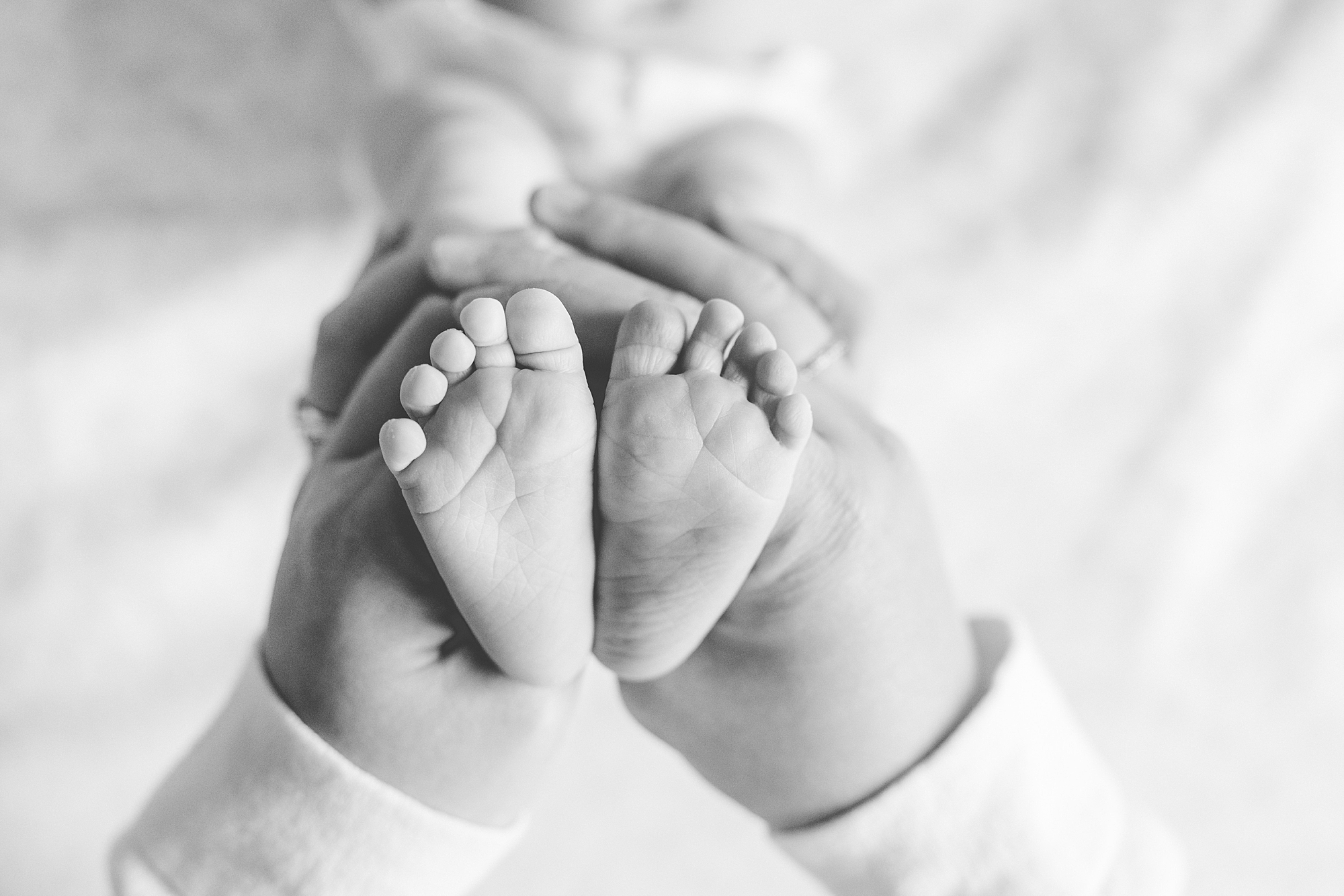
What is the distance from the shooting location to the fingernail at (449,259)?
0.63 m

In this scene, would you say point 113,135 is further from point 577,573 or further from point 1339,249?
point 1339,249

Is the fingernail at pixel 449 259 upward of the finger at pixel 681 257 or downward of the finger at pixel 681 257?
downward

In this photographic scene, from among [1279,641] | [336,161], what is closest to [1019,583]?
[1279,641]

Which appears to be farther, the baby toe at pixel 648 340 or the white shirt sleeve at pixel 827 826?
the white shirt sleeve at pixel 827 826

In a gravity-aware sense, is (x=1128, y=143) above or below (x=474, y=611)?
above

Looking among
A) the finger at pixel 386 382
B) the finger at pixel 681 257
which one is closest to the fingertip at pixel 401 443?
the finger at pixel 386 382

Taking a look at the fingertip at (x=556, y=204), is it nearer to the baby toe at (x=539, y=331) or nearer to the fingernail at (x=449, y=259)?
the fingernail at (x=449, y=259)

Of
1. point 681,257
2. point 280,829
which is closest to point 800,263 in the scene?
point 681,257

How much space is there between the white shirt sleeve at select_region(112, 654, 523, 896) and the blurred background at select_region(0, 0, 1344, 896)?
1.18 feet

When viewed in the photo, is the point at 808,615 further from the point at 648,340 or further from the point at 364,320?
the point at 364,320

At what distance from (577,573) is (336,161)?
0.69 meters

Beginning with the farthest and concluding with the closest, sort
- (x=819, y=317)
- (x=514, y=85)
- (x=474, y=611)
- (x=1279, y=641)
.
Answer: (x=1279, y=641) < (x=514, y=85) < (x=819, y=317) < (x=474, y=611)

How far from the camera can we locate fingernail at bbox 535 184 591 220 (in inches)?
27.0

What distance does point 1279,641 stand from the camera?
3.50ft
